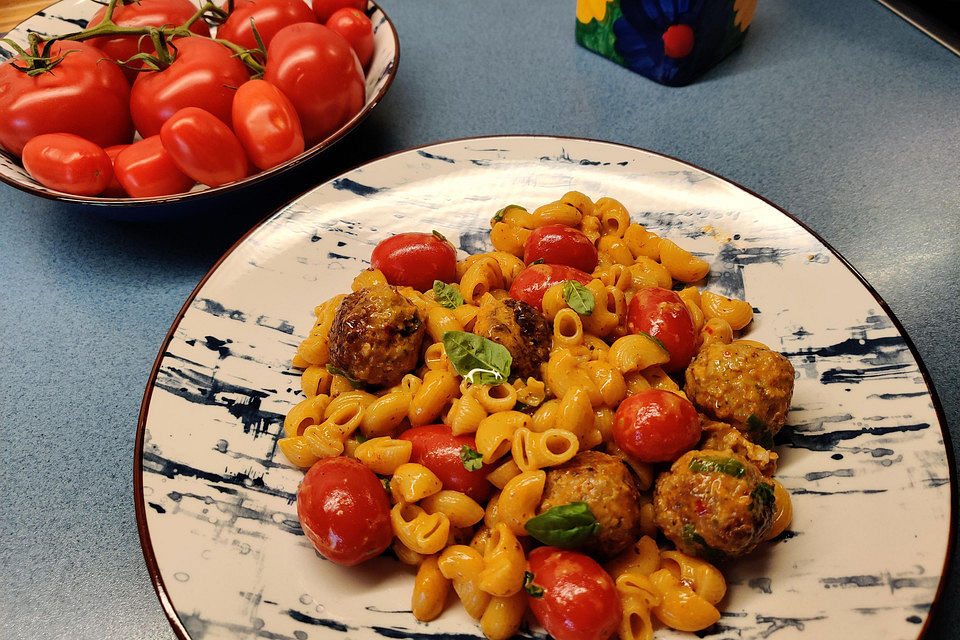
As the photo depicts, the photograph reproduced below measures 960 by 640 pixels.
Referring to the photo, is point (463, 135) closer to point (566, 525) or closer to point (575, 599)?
point (566, 525)

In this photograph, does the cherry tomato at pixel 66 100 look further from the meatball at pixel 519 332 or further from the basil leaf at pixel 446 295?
the meatball at pixel 519 332

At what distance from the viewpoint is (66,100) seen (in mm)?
1960

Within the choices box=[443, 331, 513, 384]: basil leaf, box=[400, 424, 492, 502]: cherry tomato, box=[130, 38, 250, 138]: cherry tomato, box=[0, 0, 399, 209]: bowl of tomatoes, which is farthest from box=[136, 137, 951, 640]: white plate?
box=[130, 38, 250, 138]: cherry tomato

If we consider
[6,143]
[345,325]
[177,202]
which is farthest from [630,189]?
[6,143]

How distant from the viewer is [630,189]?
1.84m

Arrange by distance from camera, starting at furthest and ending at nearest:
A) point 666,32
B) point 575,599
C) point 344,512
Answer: point 666,32, point 344,512, point 575,599

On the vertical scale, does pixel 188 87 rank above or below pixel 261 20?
below

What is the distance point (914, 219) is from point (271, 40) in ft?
6.88

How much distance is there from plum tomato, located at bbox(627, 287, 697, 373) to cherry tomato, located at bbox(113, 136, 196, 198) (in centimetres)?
134

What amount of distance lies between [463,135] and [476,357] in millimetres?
1257

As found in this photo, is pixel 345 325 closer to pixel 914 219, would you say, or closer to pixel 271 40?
pixel 271 40

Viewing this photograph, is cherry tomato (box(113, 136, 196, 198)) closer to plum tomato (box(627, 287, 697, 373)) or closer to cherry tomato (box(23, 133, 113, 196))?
cherry tomato (box(23, 133, 113, 196))

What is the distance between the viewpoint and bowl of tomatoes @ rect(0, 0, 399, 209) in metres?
1.85

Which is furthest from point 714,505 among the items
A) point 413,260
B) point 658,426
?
point 413,260
